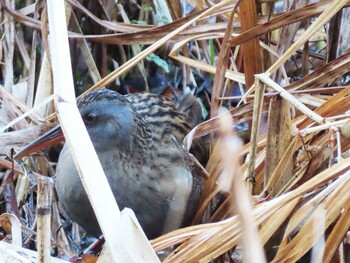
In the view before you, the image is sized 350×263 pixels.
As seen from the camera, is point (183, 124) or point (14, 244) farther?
point (183, 124)

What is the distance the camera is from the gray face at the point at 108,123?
2660mm

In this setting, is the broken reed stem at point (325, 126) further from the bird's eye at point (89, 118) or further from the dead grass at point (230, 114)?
the bird's eye at point (89, 118)

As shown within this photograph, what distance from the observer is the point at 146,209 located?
8.61 feet

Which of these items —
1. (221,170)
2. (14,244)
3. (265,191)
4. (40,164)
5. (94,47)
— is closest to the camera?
(14,244)

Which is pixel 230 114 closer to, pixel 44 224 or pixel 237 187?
pixel 44 224

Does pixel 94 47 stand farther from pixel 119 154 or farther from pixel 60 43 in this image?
pixel 60 43

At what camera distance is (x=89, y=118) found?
2.67 m

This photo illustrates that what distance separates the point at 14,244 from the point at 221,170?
73 centimetres

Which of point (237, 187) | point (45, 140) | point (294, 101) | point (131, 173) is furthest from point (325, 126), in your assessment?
point (237, 187)

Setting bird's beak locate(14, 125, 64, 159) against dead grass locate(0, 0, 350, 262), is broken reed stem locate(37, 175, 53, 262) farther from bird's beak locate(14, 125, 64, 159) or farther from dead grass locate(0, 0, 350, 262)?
bird's beak locate(14, 125, 64, 159)

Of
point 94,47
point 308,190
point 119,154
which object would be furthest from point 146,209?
point 94,47

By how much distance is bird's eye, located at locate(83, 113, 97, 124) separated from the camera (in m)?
2.65

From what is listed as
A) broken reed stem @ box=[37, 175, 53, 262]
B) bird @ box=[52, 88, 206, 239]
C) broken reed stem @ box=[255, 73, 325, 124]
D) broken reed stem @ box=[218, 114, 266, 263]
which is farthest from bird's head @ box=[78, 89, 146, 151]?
broken reed stem @ box=[218, 114, 266, 263]

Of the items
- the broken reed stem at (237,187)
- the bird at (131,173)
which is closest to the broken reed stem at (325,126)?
the bird at (131,173)
